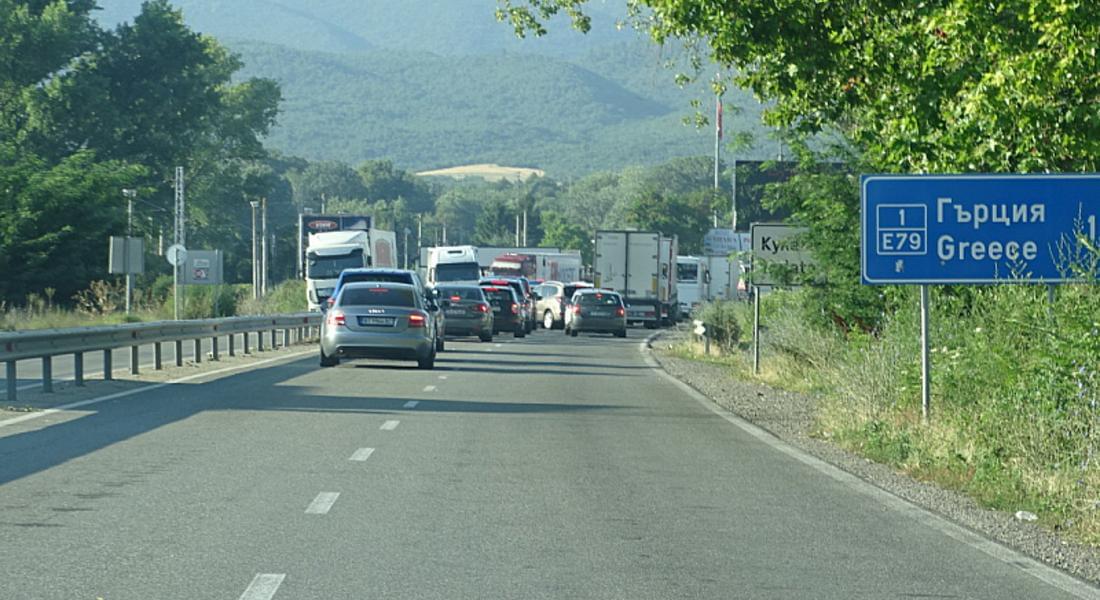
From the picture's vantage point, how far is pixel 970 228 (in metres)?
17.3

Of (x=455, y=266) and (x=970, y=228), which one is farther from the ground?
(x=970, y=228)

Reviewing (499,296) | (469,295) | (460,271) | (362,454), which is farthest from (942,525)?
(460,271)

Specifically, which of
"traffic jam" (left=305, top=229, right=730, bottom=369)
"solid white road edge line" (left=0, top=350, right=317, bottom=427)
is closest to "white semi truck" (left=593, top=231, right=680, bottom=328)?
"traffic jam" (left=305, top=229, right=730, bottom=369)

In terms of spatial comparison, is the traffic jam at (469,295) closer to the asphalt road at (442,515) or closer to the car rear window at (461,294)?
the car rear window at (461,294)

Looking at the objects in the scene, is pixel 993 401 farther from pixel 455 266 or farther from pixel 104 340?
pixel 455 266

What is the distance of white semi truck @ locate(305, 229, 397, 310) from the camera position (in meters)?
60.0

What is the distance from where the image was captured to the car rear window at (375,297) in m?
29.4

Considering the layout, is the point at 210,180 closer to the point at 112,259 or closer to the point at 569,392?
the point at 112,259

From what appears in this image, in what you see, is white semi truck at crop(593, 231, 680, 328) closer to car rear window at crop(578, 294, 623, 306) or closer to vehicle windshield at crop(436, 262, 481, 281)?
vehicle windshield at crop(436, 262, 481, 281)

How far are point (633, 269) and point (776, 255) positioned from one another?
34.3 metres

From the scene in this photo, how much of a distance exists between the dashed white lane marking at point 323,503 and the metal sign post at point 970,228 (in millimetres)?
6616

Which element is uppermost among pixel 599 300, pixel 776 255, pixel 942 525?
pixel 776 255

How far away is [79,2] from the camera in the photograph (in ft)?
265

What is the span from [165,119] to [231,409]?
2565 inches
